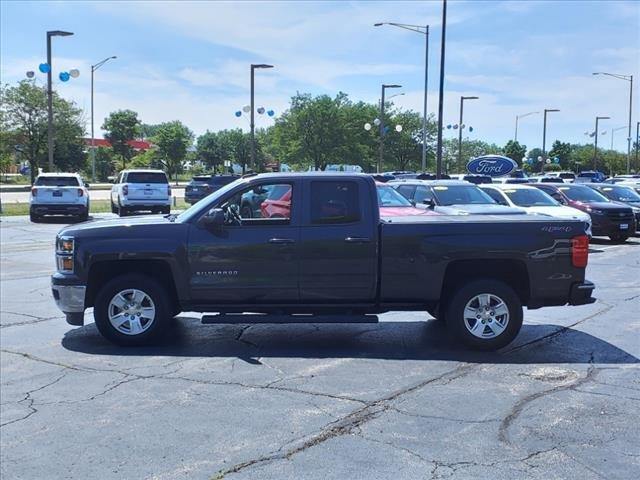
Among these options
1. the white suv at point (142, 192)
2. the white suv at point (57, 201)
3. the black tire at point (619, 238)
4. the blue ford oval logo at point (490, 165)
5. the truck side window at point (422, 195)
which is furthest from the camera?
the blue ford oval logo at point (490, 165)

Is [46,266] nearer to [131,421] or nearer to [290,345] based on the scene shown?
[290,345]

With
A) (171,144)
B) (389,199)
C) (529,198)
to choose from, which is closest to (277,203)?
(389,199)

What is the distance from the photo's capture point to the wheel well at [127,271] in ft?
23.6

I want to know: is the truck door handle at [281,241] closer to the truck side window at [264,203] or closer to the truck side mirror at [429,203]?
the truck side window at [264,203]

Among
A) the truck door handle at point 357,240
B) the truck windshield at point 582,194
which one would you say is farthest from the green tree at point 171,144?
the truck door handle at point 357,240

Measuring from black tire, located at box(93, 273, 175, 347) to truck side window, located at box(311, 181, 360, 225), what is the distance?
72.9 inches

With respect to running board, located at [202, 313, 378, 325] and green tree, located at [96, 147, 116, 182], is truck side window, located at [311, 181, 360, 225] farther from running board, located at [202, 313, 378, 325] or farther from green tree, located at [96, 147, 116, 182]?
green tree, located at [96, 147, 116, 182]

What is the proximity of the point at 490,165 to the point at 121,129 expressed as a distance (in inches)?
2513

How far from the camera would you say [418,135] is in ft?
216

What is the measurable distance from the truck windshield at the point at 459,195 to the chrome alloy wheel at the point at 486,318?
796 cm

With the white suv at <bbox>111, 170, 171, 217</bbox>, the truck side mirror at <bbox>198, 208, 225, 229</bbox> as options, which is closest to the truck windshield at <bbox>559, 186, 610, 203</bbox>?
the white suv at <bbox>111, 170, 171, 217</bbox>

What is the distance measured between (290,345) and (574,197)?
15763 mm

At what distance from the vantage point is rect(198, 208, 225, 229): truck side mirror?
6.92 meters

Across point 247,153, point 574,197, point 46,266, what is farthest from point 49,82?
point 247,153
